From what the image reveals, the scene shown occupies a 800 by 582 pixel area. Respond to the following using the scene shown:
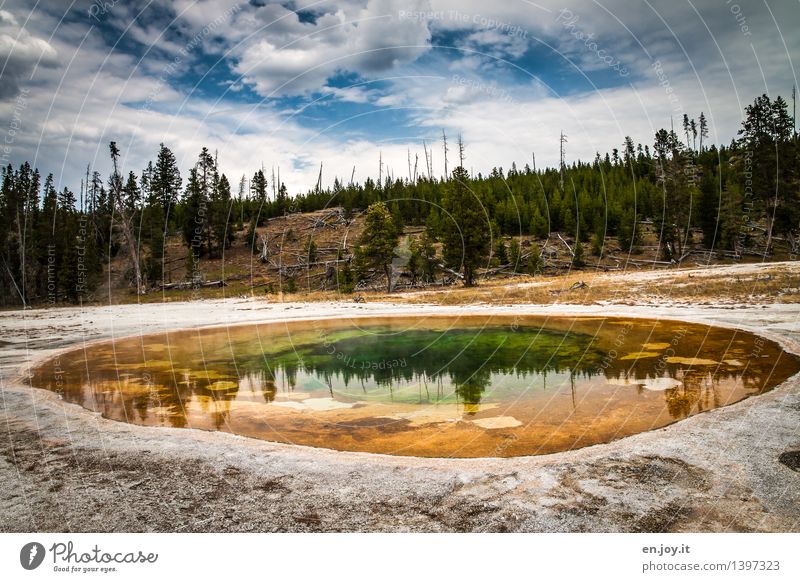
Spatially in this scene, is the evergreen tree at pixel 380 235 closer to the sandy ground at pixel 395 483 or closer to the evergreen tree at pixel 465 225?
the evergreen tree at pixel 465 225

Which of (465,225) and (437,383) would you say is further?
(465,225)

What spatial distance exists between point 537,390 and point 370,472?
585cm

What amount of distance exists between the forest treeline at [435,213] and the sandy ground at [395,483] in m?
31.1

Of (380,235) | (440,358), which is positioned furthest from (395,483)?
(380,235)

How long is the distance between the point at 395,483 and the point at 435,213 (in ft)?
191

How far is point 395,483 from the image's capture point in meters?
5.64

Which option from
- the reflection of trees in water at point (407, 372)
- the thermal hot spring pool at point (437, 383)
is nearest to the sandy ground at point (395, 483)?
the thermal hot spring pool at point (437, 383)

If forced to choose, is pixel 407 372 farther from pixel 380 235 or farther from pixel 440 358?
pixel 380 235

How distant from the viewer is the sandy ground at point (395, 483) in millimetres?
4656

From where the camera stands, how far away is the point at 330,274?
55688mm

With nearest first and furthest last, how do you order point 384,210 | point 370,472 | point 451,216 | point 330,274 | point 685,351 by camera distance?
1. point 370,472
2. point 685,351
3. point 451,216
4. point 384,210
5. point 330,274

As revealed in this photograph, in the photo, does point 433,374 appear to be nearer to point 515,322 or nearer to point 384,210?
point 515,322

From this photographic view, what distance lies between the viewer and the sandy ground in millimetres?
4656
